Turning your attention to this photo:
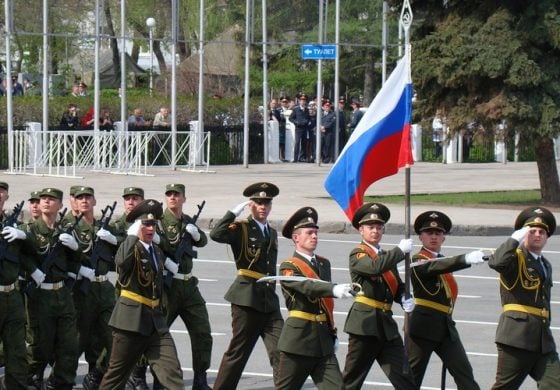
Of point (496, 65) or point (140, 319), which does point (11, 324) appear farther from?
point (496, 65)

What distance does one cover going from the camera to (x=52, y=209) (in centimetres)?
1162

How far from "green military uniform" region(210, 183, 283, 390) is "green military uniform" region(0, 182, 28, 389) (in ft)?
4.88

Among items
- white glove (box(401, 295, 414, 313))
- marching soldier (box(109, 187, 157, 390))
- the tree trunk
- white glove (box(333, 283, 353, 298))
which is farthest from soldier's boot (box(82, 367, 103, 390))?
the tree trunk

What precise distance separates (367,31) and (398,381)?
129 ft

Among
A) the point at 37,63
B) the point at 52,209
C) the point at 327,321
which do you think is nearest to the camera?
the point at 327,321

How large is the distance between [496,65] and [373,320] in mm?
17315

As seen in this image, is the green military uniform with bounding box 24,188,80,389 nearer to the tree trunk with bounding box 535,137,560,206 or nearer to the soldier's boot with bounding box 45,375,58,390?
the soldier's boot with bounding box 45,375,58,390

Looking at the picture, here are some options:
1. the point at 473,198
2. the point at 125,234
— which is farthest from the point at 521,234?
the point at 473,198

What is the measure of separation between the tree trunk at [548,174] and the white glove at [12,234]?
61.1ft

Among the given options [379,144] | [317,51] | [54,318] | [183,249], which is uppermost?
[317,51]

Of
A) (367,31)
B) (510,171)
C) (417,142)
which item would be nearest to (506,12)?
(510,171)

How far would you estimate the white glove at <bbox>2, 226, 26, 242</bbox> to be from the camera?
10.8 m

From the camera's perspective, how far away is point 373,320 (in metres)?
10.3

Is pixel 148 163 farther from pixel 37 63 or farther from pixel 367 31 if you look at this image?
pixel 37 63
